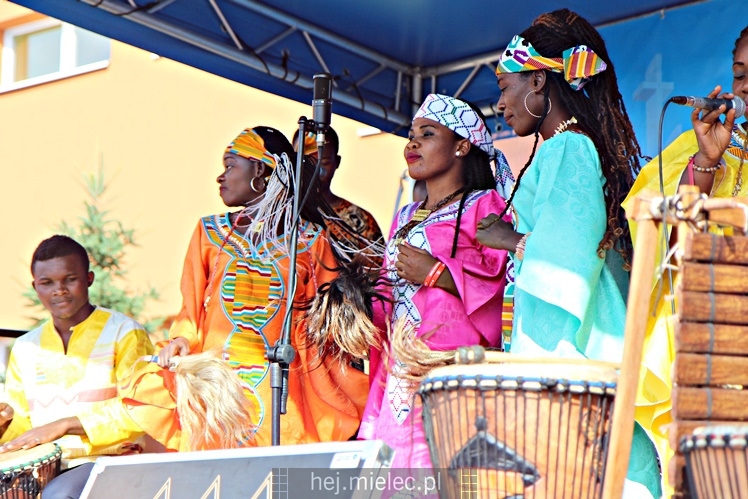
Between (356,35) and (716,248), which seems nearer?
(716,248)

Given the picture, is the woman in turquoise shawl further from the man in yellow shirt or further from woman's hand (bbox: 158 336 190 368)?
the man in yellow shirt

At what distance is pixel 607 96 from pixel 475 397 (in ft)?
4.96

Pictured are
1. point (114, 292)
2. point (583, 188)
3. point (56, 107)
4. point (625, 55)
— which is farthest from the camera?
point (56, 107)

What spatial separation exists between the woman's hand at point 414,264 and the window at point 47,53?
1192 centimetres

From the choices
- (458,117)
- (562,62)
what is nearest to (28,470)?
(458,117)

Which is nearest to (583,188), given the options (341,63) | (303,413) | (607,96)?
(607,96)

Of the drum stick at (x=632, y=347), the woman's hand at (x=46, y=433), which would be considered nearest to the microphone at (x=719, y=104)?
the drum stick at (x=632, y=347)

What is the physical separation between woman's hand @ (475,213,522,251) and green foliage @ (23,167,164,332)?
1014 centimetres

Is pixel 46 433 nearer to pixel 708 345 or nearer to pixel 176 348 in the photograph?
pixel 176 348

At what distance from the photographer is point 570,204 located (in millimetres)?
3041

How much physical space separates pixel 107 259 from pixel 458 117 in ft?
32.5

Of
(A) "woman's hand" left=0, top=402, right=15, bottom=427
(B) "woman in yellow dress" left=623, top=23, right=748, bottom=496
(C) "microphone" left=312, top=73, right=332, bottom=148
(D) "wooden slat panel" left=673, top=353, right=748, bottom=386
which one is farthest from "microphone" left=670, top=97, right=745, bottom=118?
(A) "woman's hand" left=0, top=402, right=15, bottom=427

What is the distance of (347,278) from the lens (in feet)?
12.0

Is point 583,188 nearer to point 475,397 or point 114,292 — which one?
point 475,397
